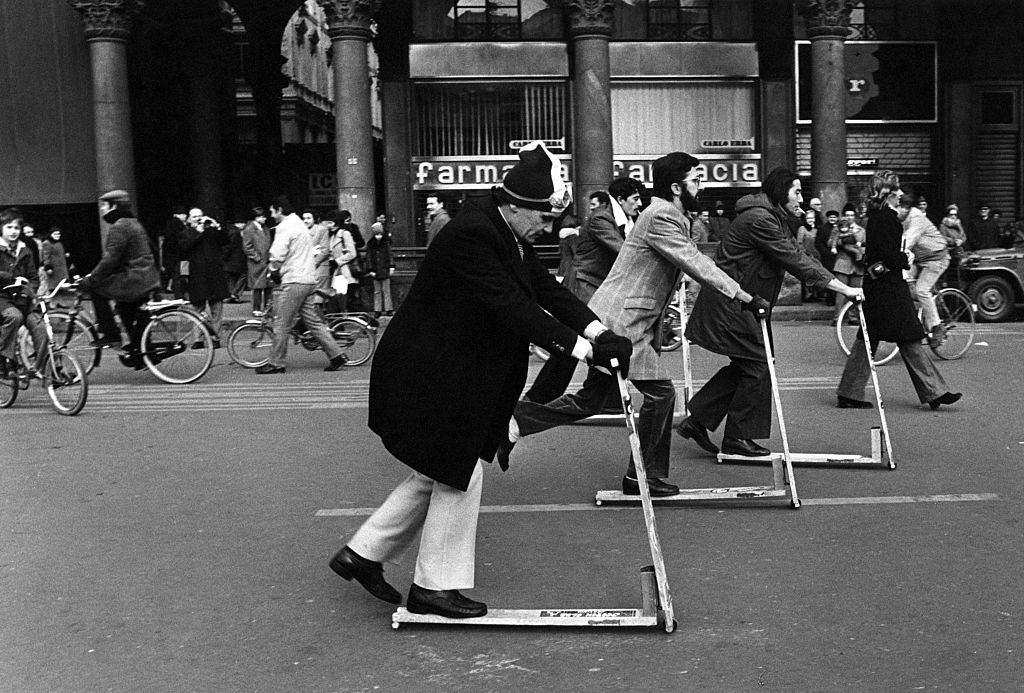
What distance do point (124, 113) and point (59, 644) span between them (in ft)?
63.0

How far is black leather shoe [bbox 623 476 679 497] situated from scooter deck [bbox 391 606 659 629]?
6.45ft

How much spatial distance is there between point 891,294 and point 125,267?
7.30 metres

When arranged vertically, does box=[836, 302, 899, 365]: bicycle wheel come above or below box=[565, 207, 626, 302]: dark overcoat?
below

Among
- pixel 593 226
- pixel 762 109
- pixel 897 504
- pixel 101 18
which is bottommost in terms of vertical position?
pixel 897 504

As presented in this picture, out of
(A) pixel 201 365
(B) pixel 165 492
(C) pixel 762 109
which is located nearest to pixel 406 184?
(C) pixel 762 109

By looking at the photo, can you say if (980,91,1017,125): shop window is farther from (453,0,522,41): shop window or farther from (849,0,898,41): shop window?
(453,0,522,41): shop window

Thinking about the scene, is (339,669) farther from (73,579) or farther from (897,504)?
(897,504)

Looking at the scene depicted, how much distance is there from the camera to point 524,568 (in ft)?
18.4

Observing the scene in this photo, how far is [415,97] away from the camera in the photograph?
1011 inches

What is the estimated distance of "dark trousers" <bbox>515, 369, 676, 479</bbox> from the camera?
22.3ft

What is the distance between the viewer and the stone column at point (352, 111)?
72.3 feet

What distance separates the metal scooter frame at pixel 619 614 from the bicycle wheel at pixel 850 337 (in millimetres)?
8289

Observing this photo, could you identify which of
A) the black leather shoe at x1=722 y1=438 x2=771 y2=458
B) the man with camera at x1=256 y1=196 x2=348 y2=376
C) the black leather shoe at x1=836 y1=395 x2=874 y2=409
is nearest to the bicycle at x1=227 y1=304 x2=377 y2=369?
the man with camera at x1=256 y1=196 x2=348 y2=376

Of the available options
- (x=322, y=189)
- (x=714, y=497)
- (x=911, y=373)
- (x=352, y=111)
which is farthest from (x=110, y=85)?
(x=714, y=497)
